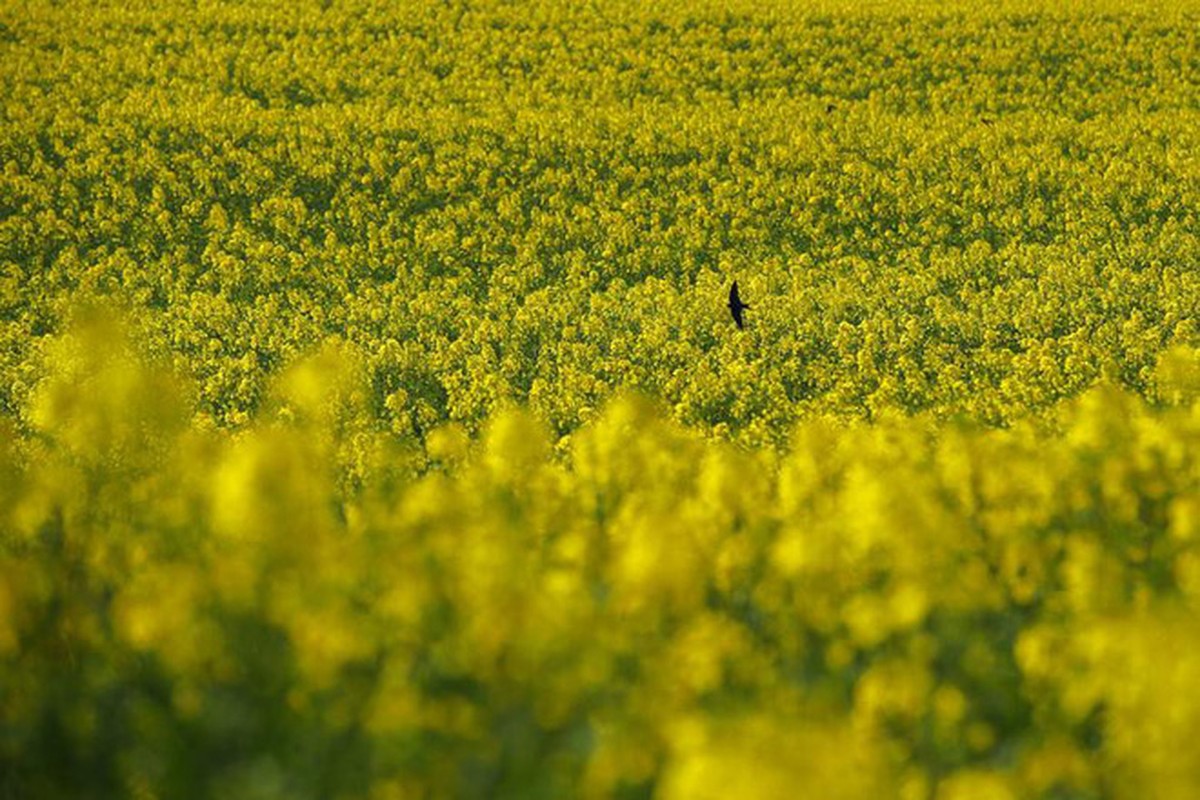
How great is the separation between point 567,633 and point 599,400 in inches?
372

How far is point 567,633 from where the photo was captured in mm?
3889

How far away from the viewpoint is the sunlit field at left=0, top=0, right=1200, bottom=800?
3.90 m

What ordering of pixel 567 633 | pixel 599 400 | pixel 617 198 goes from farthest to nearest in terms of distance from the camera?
1. pixel 617 198
2. pixel 599 400
3. pixel 567 633

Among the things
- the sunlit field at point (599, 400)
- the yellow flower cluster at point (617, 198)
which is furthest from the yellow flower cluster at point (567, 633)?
the yellow flower cluster at point (617, 198)

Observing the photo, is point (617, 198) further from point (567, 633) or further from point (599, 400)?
point (567, 633)

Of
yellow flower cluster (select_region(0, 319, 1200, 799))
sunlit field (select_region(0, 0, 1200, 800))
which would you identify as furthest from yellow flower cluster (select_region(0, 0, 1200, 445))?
yellow flower cluster (select_region(0, 319, 1200, 799))

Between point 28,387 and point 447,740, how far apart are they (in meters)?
11.7

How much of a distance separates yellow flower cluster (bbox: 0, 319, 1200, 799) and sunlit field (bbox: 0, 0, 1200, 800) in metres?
0.02

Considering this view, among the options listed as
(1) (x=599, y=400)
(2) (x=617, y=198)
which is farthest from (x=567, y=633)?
(2) (x=617, y=198)

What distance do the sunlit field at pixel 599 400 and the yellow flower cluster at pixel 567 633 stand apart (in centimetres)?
2

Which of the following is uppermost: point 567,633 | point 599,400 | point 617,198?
point 617,198

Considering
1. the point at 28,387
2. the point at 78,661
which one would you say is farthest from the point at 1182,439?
the point at 28,387

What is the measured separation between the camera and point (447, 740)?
3717mm

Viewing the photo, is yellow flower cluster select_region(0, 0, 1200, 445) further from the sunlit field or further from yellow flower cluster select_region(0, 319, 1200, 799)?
yellow flower cluster select_region(0, 319, 1200, 799)
